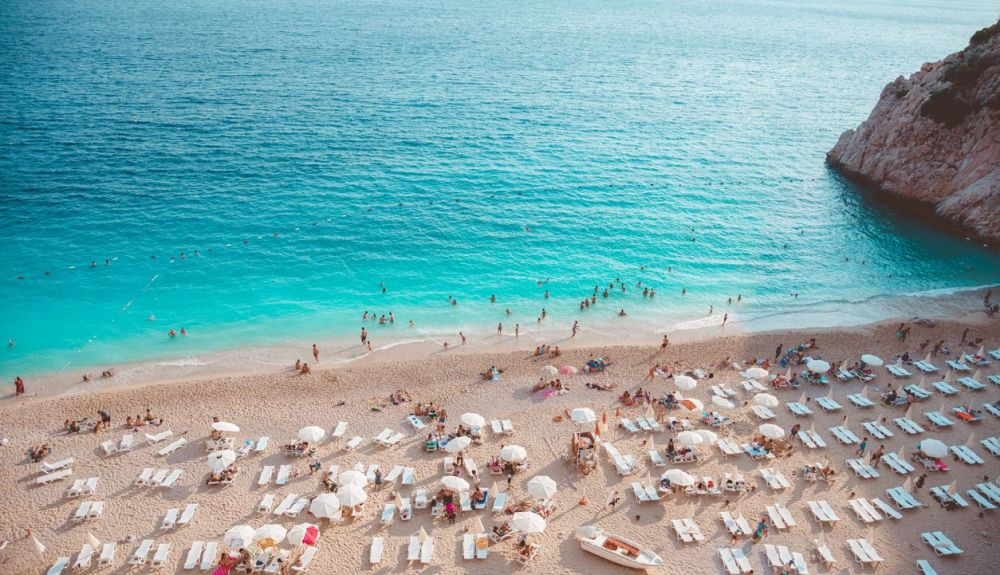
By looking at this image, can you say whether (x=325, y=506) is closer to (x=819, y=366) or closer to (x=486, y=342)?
(x=486, y=342)

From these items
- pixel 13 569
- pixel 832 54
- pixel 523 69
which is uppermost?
pixel 832 54

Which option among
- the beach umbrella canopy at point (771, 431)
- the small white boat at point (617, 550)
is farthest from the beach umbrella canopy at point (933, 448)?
the small white boat at point (617, 550)

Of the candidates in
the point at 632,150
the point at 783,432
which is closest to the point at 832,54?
the point at 632,150

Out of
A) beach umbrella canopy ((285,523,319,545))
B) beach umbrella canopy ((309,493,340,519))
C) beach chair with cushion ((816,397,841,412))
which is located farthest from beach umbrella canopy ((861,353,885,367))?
beach umbrella canopy ((285,523,319,545))

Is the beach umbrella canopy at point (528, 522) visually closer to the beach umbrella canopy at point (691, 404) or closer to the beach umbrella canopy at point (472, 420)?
the beach umbrella canopy at point (472, 420)

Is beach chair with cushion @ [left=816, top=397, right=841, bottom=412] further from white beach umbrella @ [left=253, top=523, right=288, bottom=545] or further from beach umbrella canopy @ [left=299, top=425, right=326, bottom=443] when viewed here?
white beach umbrella @ [left=253, top=523, right=288, bottom=545]

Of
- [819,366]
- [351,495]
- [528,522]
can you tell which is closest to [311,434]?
[351,495]

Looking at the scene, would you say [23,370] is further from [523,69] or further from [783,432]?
[523,69]
